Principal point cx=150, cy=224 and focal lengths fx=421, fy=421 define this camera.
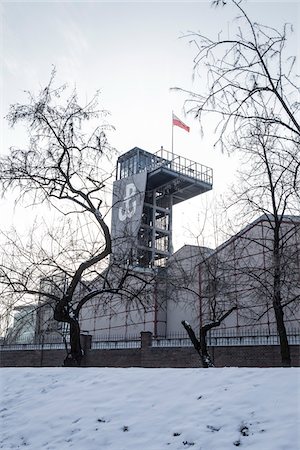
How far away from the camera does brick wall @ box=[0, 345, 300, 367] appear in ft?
63.2

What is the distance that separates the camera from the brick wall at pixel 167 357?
19266 mm

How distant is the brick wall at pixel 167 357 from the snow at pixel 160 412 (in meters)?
13.6

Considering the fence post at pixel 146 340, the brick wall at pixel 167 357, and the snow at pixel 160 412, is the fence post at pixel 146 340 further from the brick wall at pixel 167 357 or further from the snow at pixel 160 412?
the snow at pixel 160 412

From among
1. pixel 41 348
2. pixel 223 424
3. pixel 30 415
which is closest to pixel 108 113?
Answer: pixel 30 415

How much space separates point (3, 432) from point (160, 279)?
10261 millimetres

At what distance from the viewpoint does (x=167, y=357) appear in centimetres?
2278

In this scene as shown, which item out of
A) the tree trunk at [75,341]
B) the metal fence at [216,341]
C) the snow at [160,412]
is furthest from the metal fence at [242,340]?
the snow at [160,412]

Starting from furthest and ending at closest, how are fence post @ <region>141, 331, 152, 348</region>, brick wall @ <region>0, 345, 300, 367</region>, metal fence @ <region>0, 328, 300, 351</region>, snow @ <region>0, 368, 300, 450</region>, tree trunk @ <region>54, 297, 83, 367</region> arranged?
fence post @ <region>141, 331, 152, 348</region> → metal fence @ <region>0, 328, 300, 351</region> → brick wall @ <region>0, 345, 300, 367</region> → tree trunk @ <region>54, 297, 83, 367</region> → snow @ <region>0, 368, 300, 450</region>

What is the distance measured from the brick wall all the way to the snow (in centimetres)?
1359

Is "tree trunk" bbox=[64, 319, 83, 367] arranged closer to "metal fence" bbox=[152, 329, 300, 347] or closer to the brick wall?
the brick wall

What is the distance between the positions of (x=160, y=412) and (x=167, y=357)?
18.1 m

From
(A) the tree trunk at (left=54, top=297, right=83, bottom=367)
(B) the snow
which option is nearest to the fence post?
(A) the tree trunk at (left=54, top=297, right=83, bottom=367)

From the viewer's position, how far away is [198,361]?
21.2m

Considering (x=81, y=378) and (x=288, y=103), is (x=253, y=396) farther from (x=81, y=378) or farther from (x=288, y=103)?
(x=288, y=103)
